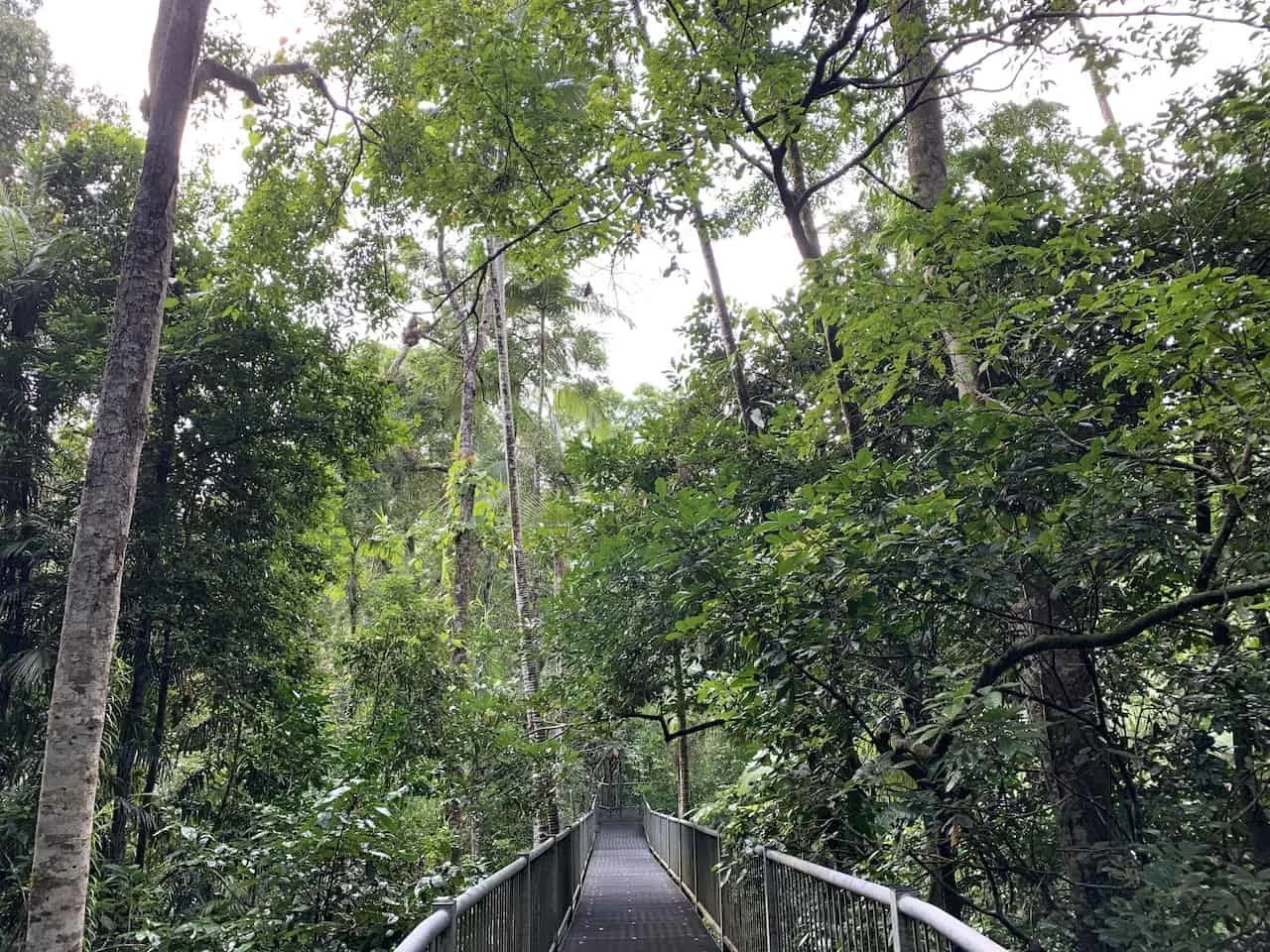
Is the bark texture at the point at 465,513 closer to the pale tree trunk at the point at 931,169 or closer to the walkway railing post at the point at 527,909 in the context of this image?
the walkway railing post at the point at 527,909

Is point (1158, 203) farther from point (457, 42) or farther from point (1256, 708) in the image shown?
point (457, 42)

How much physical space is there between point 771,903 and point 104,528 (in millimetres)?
4765

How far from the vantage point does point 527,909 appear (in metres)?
4.89

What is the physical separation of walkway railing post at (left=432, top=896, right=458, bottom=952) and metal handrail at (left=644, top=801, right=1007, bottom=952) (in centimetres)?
159

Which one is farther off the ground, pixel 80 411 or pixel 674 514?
pixel 80 411

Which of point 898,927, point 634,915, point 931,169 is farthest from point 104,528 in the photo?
point 634,915

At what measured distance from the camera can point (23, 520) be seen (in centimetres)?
679

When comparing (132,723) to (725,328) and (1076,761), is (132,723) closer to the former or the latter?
(725,328)

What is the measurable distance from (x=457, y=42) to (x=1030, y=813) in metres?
7.15

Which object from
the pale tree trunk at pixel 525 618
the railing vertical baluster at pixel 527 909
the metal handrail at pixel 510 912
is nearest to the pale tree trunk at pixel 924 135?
the pale tree trunk at pixel 525 618

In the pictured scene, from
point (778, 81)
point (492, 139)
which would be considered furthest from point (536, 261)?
point (778, 81)

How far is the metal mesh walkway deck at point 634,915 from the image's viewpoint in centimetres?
709

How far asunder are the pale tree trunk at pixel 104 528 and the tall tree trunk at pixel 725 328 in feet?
15.1

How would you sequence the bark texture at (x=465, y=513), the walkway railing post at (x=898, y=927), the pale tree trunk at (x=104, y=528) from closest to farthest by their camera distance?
1. the walkway railing post at (x=898, y=927)
2. the pale tree trunk at (x=104, y=528)
3. the bark texture at (x=465, y=513)
